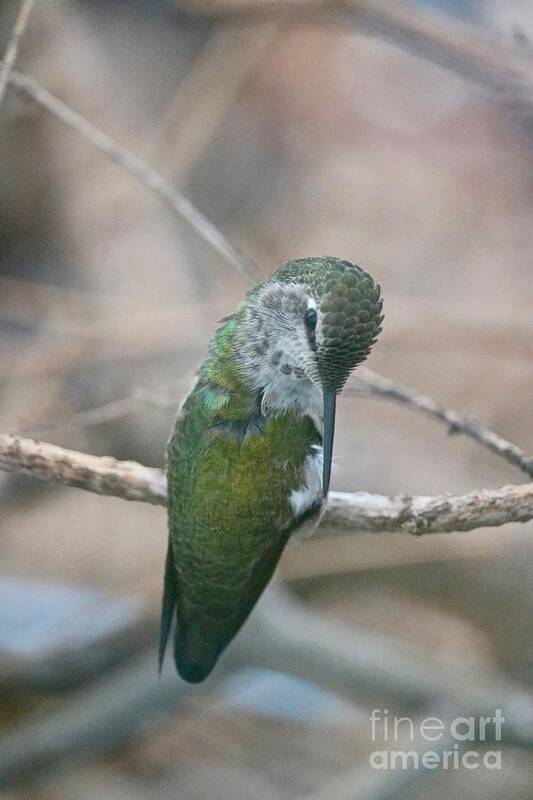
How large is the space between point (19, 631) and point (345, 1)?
8.04 ft

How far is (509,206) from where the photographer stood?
527cm

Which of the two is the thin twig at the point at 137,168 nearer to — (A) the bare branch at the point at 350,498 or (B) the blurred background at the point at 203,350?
(B) the blurred background at the point at 203,350

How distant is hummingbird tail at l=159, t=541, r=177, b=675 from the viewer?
222 cm

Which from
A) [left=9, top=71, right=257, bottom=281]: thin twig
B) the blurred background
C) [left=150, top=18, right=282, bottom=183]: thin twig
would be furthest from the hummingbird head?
[left=150, top=18, right=282, bottom=183]: thin twig

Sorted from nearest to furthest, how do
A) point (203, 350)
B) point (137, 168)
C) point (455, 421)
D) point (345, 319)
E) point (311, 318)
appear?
point (345, 319) → point (311, 318) → point (455, 421) → point (137, 168) → point (203, 350)

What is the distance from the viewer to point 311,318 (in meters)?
1.90

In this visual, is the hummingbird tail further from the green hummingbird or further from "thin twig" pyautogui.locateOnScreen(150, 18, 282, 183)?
"thin twig" pyautogui.locateOnScreen(150, 18, 282, 183)

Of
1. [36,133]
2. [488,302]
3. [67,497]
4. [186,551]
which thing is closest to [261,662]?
[67,497]

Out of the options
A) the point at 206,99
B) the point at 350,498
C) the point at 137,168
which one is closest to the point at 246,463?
the point at 350,498

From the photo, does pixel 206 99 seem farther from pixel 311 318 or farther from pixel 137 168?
pixel 311 318

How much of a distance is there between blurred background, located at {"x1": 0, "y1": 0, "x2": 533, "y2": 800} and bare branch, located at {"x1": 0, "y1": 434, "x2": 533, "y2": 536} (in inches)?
12.7

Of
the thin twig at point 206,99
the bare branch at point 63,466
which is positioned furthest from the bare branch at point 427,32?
the bare branch at point 63,466

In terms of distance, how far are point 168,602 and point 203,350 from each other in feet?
5.52

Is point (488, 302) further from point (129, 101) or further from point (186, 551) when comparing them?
point (186, 551)
